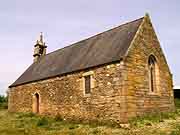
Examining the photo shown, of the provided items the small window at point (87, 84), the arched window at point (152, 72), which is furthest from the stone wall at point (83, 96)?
the arched window at point (152, 72)

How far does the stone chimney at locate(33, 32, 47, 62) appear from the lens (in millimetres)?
33375

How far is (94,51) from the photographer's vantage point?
66.4 feet

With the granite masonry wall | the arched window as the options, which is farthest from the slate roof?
the arched window

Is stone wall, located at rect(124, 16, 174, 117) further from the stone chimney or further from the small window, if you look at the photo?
the stone chimney

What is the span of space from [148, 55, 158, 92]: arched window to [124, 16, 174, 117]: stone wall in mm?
228

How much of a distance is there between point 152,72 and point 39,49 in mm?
19052

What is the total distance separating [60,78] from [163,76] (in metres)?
8.04

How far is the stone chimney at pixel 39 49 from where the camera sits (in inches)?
1314

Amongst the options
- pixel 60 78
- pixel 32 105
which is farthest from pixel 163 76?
pixel 32 105

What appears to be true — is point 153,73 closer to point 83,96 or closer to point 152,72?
point 152,72

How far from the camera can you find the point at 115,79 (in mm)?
16031

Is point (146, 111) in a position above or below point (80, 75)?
below

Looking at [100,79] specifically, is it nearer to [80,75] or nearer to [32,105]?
[80,75]

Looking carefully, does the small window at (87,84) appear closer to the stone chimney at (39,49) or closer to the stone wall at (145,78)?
the stone wall at (145,78)
